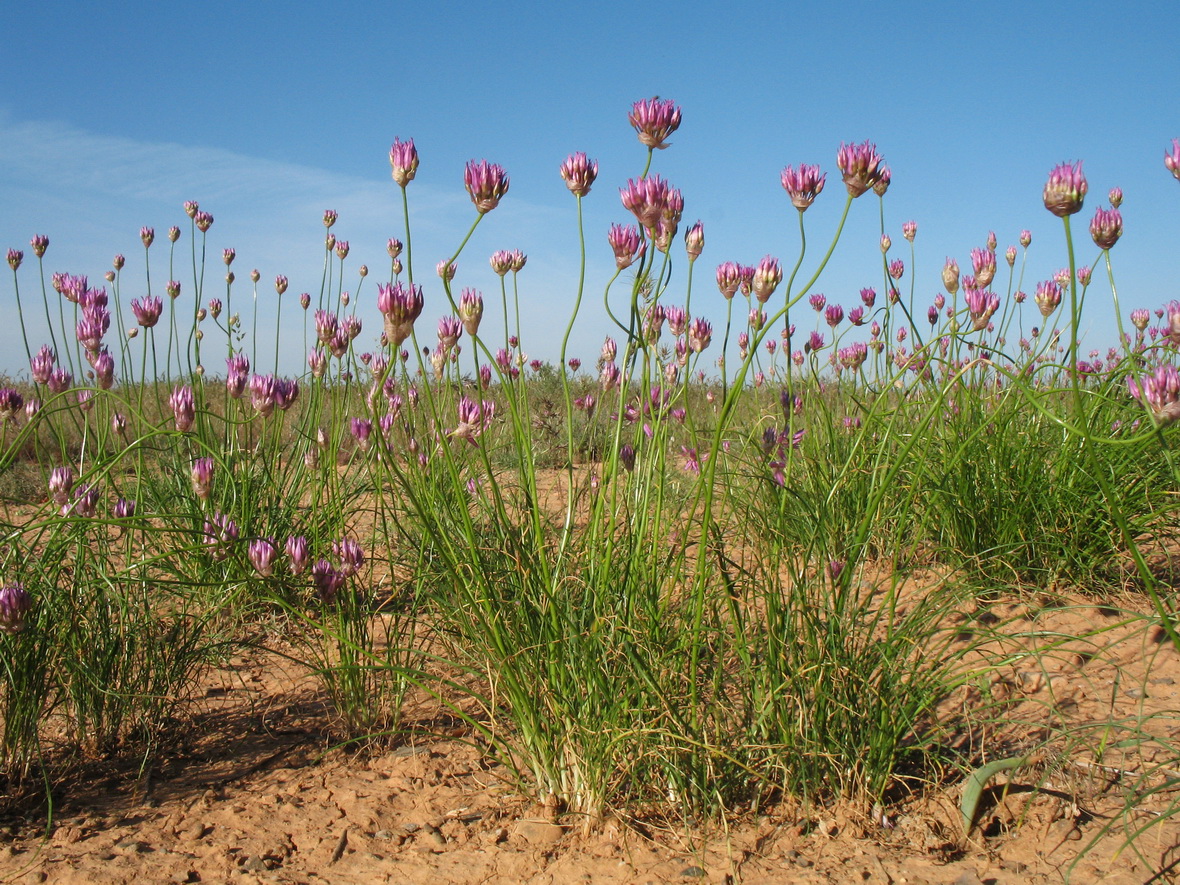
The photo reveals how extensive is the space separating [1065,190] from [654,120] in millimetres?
750

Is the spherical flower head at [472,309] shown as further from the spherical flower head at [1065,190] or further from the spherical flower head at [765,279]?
the spherical flower head at [1065,190]

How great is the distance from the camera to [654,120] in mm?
1558

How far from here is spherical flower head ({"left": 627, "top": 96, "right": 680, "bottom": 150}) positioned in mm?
1553

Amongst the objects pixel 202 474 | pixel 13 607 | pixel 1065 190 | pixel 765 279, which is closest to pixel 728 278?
pixel 765 279

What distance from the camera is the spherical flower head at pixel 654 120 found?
1553 millimetres

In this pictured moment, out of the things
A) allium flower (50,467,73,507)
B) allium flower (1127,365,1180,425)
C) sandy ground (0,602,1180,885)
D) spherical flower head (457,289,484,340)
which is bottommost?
sandy ground (0,602,1180,885)

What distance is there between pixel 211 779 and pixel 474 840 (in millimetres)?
690

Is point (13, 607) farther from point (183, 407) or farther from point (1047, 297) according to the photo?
point (1047, 297)

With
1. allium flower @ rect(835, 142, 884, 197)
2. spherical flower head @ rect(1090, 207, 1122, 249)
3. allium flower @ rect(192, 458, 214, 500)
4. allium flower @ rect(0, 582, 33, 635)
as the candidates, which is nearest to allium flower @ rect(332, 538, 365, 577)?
allium flower @ rect(192, 458, 214, 500)

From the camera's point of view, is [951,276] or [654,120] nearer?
[654,120]

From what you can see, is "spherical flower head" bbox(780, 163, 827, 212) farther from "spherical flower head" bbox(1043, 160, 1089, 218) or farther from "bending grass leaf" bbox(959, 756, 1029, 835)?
"bending grass leaf" bbox(959, 756, 1029, 835)

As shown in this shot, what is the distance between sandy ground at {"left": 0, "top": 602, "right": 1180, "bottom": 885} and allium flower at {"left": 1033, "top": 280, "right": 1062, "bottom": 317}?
1314 millimetres

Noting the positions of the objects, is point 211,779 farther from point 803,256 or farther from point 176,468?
point 803,256

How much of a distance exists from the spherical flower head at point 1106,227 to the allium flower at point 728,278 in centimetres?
79
